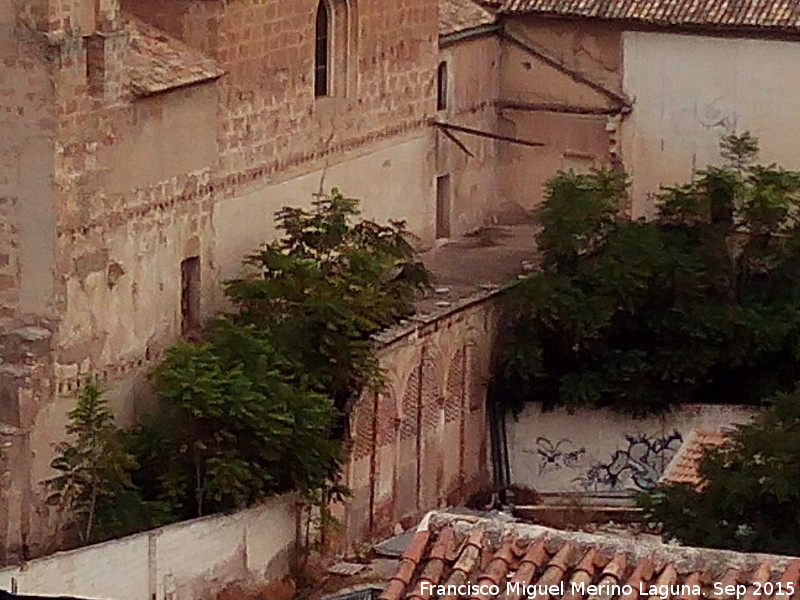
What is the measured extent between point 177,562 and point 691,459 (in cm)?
675

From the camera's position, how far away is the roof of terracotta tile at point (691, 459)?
31.2 meters

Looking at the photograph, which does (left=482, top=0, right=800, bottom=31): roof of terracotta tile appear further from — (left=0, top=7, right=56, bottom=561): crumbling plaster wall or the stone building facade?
(left=0, top=7, right=56, bottom=561): crumbling plaster wall

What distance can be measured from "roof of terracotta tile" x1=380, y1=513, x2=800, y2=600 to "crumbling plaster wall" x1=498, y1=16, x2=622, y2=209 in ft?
75.1

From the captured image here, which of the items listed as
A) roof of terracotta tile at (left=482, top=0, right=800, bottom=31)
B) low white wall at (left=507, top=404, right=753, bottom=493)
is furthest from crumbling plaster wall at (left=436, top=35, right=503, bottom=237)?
low white wall at (left=507, top=404, right=753, bottom=493)

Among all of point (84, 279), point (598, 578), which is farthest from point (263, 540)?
point (598, 578)

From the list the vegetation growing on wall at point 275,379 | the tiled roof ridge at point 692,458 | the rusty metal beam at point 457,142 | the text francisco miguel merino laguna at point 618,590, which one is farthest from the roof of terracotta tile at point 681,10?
the text francisco miguel merino laguna at point 618,590

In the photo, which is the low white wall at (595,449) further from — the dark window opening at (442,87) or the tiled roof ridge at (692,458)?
the dark window opening at (442,87)

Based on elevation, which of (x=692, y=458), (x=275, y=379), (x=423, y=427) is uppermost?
(x=275, y=379)

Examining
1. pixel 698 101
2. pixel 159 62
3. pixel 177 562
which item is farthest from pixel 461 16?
pixel 177 562

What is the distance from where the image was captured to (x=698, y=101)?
39375mm

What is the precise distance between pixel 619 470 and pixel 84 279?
1001 centimetres

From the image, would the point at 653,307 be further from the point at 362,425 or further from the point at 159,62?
the point at 159,62

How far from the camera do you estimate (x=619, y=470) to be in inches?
1444

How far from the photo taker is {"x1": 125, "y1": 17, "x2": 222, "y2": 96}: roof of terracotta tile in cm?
3047
